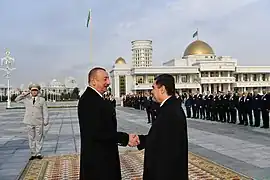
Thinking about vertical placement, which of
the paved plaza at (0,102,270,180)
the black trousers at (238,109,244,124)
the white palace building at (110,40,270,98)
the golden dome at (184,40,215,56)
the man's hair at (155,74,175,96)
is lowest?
the paved plaza at (0,102,270,180)

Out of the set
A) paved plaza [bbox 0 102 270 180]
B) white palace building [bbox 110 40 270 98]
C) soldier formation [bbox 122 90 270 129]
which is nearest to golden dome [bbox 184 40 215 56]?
white palace building [bbox 110 40 270 98]

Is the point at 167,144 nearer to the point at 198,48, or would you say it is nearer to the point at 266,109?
the point at 266,109

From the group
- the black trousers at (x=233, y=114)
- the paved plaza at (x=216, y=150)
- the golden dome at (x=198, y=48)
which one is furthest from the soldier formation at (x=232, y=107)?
the golden dome at (x=198, y=48)

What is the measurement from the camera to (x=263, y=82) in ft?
267

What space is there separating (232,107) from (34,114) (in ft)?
36.7

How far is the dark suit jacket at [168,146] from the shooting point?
3.09 metres

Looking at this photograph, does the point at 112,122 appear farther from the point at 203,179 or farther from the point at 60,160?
the point at 60,160

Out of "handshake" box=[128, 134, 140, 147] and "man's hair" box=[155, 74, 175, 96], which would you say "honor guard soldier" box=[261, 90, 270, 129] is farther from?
Answer: "man's hair" box=[155, 74, 175, 96]

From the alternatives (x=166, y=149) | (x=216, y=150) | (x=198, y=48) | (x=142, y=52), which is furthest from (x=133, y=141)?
(x=142, y=52)

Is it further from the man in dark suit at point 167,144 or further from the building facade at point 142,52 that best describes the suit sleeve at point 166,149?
the building facade at point 142,52

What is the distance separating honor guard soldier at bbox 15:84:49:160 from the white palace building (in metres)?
65.1

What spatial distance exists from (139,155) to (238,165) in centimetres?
236

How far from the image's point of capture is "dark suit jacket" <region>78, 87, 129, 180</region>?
11.3 feet

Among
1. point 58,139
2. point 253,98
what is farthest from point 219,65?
point 58,139
